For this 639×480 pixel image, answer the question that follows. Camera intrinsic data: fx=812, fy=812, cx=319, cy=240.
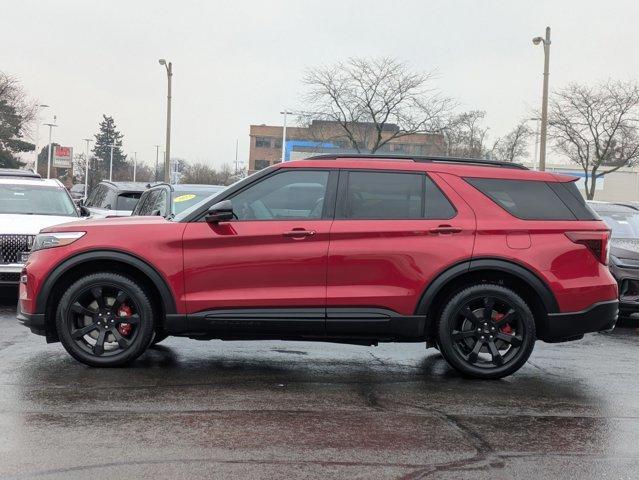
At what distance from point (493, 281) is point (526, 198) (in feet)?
2.36

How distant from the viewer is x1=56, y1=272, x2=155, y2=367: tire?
6.41 meters

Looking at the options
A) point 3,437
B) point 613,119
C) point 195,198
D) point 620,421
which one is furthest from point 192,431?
point 613,119

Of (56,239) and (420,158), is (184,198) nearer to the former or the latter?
(56,239)

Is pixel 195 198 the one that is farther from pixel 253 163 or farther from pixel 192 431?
pixel 253 163

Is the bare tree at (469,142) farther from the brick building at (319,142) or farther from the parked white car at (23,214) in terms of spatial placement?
the parked white car at (23,214)

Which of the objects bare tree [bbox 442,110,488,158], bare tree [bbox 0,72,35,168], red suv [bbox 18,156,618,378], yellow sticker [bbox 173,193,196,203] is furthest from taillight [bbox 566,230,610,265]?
bare tree [bbox 0,72,35,168]

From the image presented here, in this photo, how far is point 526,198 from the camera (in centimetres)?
653

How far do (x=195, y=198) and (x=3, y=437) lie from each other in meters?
6.55

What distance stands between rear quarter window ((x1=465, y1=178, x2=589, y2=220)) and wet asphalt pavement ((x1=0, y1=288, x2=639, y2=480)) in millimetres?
1361

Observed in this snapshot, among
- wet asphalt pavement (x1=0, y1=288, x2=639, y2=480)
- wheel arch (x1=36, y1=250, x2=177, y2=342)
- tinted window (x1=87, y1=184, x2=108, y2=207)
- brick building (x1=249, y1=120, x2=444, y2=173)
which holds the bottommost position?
wet asphalt pavement (x1=0, y1=288, x2=639, y2=480)

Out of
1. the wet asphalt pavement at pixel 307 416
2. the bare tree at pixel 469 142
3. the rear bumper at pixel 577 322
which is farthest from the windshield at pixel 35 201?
the bare tree at pixel 469 142

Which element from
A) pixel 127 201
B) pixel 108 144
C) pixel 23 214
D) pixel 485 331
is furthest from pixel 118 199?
pixel 108 144

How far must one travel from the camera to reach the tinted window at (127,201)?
1589 centimetres

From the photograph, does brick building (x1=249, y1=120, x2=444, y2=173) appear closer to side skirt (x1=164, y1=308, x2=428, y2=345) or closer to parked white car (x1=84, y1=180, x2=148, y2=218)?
side skirt (x1=164, y1=308, x2=428, y2=345)
